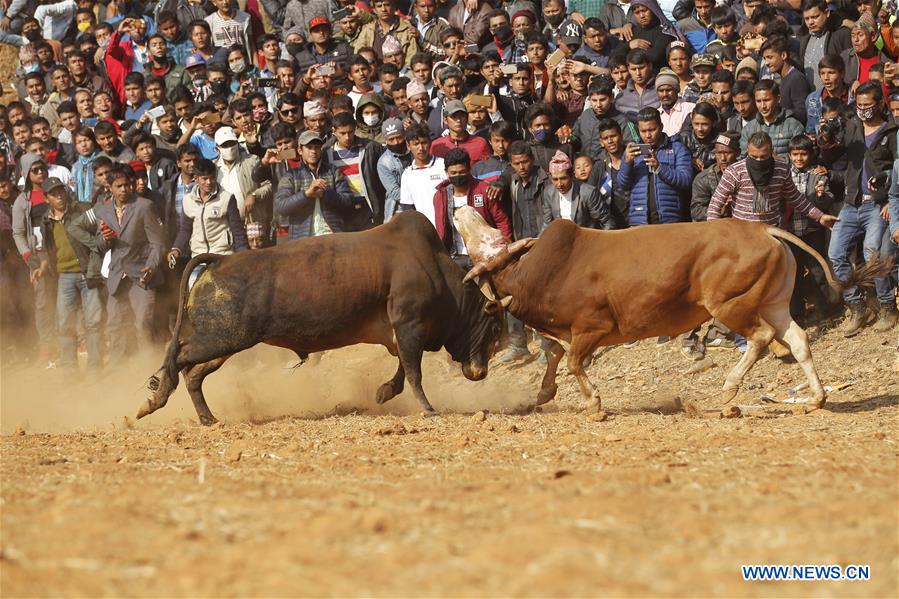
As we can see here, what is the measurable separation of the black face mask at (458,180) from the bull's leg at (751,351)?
326 cm

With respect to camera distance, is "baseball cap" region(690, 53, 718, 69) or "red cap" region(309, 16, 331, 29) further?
"red cap" region(309, 16, 331, 29)

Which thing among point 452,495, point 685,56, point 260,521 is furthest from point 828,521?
point 685,56

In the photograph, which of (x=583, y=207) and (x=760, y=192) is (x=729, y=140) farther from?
(x=583, y=207)

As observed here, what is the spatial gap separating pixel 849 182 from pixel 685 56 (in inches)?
81.9

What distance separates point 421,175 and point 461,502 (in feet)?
22.5

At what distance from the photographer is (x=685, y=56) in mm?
12133

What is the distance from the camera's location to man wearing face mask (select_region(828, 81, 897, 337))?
35.5 ft

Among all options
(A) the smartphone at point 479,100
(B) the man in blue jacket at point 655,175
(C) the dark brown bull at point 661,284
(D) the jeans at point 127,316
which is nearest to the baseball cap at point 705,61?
(B) the man in blue jacket at point 655,175

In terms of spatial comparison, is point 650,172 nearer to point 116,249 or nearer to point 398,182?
point 398,182

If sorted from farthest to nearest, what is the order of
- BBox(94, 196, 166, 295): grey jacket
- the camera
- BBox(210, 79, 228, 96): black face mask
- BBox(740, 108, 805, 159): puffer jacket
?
BBox(210, 79, 228, 96): black face mask, BBox(94, 196, 166, 295): grey jacket, BBox(740, 108, 805, 159): puffer jacket, the camera

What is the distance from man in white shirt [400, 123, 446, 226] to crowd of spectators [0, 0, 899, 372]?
2cm

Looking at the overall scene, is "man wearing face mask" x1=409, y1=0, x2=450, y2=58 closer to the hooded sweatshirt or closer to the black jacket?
the hooded sweatshirt

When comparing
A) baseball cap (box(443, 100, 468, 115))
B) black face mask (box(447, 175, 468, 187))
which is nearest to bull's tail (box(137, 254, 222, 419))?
black face mask (box(447, 175, 468, 187))

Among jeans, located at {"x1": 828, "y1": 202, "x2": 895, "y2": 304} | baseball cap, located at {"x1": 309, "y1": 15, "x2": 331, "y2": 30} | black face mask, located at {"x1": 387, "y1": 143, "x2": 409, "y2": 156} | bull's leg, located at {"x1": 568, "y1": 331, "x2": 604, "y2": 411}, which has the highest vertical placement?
baseball cap, located at {"x1": 309, "y1": 15, "x2": 331, "y2": 30}
